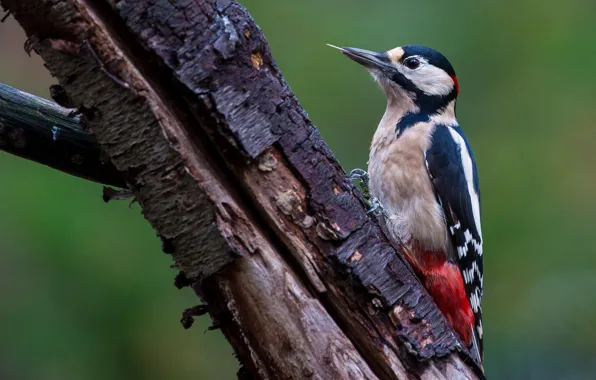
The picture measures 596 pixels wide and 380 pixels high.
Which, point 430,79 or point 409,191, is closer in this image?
point 409,191

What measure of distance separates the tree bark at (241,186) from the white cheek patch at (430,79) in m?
1.56

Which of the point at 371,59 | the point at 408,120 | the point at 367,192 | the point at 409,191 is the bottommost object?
the point at 409,191

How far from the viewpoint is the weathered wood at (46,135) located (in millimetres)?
2082

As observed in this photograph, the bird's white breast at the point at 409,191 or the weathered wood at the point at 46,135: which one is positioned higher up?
the weathered wood at the point at 46,135

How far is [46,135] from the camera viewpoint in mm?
2105

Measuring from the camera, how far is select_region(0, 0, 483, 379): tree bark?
171 cm

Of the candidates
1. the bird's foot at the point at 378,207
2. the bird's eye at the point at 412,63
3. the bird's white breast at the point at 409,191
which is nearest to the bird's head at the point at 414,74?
the bird's eye at the point at 412,63

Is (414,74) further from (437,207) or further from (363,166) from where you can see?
(363,166)

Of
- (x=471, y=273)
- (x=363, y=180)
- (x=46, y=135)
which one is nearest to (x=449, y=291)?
(x=471, y=273)

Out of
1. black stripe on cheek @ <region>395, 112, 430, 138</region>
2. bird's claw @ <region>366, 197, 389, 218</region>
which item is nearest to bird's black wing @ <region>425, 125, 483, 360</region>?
black stripe on cheek @ <region>395, 112, 430, 138</region>

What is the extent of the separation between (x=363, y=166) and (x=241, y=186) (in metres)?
2.59

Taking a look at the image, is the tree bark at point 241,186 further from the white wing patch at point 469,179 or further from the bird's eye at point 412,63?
the bird's eye at point 412,63

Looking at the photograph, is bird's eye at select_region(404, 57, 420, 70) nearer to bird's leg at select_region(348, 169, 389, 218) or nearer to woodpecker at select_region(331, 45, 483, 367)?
woodpecker at select_region(331, 45, 483, 367)

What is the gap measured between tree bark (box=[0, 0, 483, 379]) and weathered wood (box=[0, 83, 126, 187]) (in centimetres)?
35
